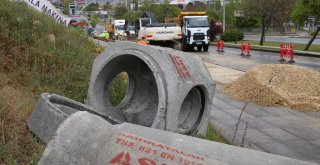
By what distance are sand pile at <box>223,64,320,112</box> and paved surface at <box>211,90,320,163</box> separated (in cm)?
38

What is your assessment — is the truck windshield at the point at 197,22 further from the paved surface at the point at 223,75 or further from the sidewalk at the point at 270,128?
the sidewalk at the point at 270,128

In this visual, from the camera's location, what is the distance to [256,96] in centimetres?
941

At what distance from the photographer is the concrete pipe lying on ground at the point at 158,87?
512cm

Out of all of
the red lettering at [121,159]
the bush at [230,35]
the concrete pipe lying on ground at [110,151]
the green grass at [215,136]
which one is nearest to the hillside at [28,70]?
the concrete pipe lying on ground at [110,151]

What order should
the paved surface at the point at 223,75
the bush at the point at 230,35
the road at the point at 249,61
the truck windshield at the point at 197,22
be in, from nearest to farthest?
the paved surface at the point at 223,75
the road at the point at 249,61
the truck windshield at the point at 197,22
the bush at the point at 230,35

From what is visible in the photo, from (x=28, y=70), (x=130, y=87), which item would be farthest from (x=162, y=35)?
(x=28, y=70)

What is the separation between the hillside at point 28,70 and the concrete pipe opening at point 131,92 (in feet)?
2.13

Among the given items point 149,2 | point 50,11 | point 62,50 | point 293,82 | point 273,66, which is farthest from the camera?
point 149,2

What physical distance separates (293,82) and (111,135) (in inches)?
Result: 310

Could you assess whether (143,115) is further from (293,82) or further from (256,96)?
(293,82)

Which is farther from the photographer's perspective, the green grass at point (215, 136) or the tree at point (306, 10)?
the tree at point (306, 10)

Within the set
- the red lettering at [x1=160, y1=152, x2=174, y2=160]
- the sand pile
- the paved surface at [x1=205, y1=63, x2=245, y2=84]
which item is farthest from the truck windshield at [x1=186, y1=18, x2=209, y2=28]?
the red lettering at [x1=160, y1=152, x2=174, y2=160]

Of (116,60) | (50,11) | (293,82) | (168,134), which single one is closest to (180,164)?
(168,134)

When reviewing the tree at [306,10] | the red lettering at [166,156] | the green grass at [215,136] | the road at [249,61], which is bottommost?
the road at [249,61]
